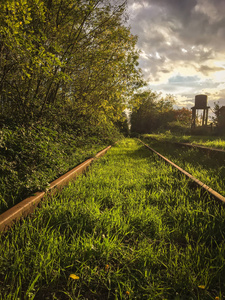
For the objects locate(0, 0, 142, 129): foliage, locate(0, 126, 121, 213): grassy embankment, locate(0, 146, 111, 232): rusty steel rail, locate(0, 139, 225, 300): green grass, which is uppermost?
locate(0, 0, 142, 129): foliage

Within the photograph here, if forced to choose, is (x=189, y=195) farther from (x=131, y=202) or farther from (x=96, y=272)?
(x=96, y=272)

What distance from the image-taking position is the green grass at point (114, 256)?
4.14ft

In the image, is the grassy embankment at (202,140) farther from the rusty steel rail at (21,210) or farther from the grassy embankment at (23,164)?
the rusty steel rail at (21,210)

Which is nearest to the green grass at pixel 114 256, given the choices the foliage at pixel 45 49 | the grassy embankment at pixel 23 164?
the grassy embankment at pixel 23 164

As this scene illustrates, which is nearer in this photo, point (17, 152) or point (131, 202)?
point (131, 202)

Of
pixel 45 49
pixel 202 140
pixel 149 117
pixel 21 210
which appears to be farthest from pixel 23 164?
pixel 149 117

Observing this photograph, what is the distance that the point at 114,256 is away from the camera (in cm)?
157

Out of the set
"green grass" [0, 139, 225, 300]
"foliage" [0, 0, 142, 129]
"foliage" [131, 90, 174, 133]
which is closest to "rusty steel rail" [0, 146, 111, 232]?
"green grass" [0, 139, 225, 300]

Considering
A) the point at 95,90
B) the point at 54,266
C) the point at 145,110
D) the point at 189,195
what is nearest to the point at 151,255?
the point at 54,266

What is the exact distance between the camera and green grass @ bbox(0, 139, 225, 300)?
1.26 m

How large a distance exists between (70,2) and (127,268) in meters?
5.04

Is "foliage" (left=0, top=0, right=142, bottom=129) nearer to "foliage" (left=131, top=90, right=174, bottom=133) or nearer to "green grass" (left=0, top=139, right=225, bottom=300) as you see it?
"green grass" (left=0, top=139, right=225, bottom=300)

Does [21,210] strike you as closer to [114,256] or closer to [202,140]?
[114,256]

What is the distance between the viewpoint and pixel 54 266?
1395 mm
